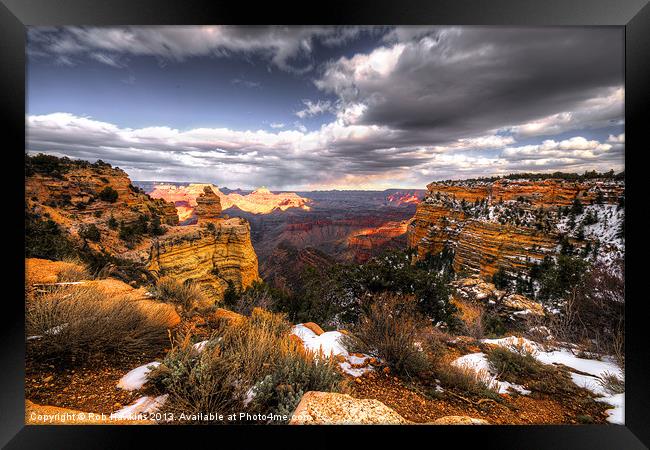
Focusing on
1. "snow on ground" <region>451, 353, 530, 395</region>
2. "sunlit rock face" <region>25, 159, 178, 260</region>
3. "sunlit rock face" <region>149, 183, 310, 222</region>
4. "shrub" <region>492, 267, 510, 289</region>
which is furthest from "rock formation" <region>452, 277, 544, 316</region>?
"sunlit rock face" <region>25, 159, 178, 260</region>

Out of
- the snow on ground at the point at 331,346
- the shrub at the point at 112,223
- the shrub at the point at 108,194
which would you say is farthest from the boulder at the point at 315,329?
the shrub at the point at 108,194

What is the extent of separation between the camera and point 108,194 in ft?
34.7

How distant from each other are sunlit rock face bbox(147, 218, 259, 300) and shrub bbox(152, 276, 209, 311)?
248 inches

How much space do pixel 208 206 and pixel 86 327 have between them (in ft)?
48.1

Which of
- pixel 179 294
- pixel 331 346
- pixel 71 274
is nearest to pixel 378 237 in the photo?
pixel 331 346

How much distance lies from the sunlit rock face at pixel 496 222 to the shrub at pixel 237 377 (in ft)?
28.6

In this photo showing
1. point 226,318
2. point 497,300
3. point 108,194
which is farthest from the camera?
point 108,194

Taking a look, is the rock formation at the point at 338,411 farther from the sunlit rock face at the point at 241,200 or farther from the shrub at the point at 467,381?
the sunlit rock face at the point at 241,200

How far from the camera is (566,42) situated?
2537mm

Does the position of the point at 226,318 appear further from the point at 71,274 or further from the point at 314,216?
the point at 314,216

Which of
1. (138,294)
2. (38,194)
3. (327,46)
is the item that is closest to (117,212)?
→ (38,194)

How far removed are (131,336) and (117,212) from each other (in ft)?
38.7

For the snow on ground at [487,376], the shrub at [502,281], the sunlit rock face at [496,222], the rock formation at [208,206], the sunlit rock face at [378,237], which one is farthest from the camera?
the sunlit rock face at [378,237]
